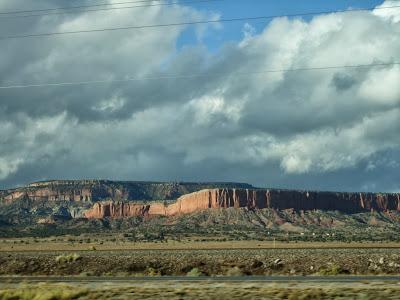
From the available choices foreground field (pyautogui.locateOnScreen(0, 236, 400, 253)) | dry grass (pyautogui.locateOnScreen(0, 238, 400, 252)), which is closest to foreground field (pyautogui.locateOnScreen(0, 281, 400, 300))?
foreground field (pyautogui.locateOnScreen(0, 236, 400, 253))

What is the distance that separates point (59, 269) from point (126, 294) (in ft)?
80.7

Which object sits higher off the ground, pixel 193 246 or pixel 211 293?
pixel 193 246

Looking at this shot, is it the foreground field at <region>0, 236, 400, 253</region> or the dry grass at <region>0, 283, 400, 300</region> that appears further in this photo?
the foreground field at <region>0, 236, 400, 253</region>

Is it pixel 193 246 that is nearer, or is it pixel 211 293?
pixel 211 293

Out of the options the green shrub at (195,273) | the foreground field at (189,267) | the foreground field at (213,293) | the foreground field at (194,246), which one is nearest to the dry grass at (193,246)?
the foreground field at (194,246)

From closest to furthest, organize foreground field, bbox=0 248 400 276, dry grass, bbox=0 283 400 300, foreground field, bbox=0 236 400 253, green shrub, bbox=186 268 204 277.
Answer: dry grass, bbox=0 283 400 300
green shrub, bbox=186 268 204 277
foreground field, bbox=0 248 400 276
foreground field, bbox=0 236 400 253

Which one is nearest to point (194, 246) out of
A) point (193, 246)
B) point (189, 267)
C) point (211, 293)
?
point (193, 246)

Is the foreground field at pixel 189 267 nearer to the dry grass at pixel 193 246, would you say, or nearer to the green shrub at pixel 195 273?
the green shrub at pixel 195 273

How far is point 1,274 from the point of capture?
45.3 metres

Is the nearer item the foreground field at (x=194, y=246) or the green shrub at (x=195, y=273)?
the green shrub at (x=195, y=273)

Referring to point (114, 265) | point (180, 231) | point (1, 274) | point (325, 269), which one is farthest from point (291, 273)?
point (180, 231)

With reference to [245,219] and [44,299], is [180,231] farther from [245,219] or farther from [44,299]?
[44,299]

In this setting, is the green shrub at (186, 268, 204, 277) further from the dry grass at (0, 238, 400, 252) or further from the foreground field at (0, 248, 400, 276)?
the dry grass at (0, 238, 400, 252)

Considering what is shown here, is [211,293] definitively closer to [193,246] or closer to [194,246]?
[194,246]
